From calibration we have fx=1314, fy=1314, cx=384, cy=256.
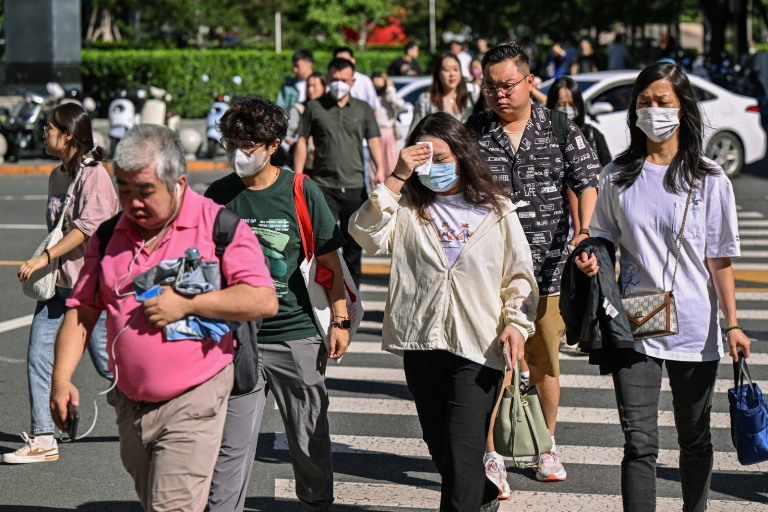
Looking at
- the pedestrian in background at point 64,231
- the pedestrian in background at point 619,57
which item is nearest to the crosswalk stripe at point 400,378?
the pedestrian in background at point 64,231

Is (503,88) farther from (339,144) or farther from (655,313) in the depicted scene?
(339,144)

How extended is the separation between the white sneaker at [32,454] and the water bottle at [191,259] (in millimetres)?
2973

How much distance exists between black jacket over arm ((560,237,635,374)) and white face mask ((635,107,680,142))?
43 cm

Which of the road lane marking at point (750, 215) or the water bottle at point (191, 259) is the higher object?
the road lane marking at point (750, 215)

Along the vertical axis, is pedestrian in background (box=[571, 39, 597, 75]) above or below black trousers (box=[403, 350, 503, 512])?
above

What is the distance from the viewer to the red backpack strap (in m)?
4.91

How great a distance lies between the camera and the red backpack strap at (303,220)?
4.91 meters

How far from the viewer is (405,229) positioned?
15.8ft

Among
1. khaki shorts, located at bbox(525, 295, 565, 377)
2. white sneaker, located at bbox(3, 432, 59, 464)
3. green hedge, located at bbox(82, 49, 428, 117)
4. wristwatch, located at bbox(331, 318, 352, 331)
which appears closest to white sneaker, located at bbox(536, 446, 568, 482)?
khaki shorts, located at bbox(525, 295, 565, 377)

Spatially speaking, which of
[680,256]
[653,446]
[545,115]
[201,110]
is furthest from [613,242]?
[201,110]

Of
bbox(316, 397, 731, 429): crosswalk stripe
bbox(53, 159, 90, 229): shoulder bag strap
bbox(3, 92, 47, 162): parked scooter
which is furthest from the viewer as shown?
bbox(3, 92, 47, 162): parked scooter

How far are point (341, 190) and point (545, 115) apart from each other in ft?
11.7

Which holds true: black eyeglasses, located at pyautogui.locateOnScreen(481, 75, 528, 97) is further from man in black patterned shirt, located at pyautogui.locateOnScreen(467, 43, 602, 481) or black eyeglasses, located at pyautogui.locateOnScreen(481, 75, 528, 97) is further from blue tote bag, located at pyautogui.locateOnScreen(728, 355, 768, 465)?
blue tote bag, located at pyautogui.locateOnScreen(728, 355, 768, 465)

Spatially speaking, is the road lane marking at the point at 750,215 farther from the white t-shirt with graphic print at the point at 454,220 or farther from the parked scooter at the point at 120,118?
the white t-shirt with graphic print at the point at 454,220
